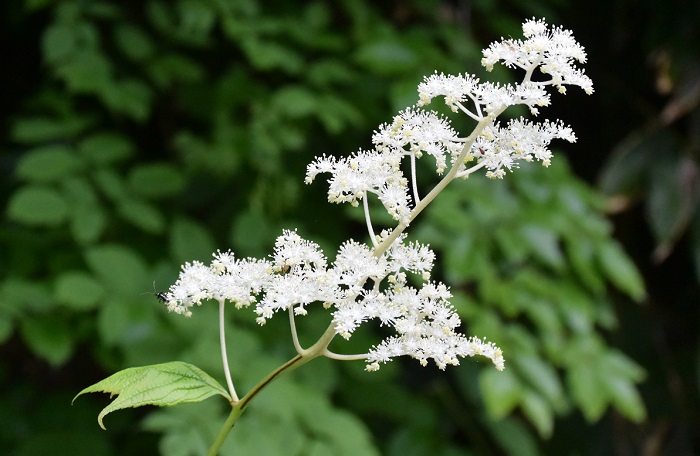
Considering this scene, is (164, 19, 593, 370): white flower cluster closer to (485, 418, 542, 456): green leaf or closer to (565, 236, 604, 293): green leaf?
(565, 236, 604, 293): green leaf

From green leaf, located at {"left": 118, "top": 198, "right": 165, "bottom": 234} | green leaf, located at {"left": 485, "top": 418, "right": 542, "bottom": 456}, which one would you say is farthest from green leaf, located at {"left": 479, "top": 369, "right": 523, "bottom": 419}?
green leaf, located at {"left": 118, "top": 198, "right": 165, "bottom": 234}

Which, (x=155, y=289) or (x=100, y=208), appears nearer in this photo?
(x=155, y=289)

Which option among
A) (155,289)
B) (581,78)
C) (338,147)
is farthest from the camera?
(338,147)

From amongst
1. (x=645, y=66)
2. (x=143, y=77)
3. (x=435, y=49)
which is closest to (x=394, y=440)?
(x=435, y=49)

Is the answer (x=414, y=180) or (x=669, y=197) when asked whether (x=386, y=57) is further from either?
(x=414, y=180)

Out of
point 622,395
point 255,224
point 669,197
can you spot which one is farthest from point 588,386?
point 255,224

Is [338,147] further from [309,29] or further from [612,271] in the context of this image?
[612,271]

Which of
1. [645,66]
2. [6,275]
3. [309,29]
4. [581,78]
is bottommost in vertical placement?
[581,78]
